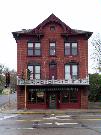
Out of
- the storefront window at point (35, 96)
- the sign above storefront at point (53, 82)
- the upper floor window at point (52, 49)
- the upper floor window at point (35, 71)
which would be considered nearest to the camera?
the sign above storefront at point (53, 82)

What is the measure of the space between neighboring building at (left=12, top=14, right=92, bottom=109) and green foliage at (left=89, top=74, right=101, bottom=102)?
42.6 ft

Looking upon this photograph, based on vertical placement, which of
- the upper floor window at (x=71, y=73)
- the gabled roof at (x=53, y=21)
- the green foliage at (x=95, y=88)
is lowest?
the green foliage at (x=95, y=88)

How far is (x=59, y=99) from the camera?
5088 cm

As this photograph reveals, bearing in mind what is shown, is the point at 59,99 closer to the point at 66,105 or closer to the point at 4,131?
the point at 66,105

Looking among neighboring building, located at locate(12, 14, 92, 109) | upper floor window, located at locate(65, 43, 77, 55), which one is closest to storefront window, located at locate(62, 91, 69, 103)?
neighboring building, located at locate(12, 14, 92, 109)

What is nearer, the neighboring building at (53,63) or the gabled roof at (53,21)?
the neighboring building at (53,63)

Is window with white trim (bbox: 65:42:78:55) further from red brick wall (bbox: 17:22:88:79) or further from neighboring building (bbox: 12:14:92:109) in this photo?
red brick wall (bbox: 17:22:88:79)

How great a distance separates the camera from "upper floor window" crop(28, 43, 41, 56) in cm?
5100

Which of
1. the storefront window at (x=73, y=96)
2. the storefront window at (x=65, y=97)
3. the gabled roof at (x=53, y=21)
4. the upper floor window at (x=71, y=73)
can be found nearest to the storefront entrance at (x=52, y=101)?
the storefront window at (x=65, y=97)

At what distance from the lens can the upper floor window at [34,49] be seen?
51000 millimetres

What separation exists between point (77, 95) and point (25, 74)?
765 cm

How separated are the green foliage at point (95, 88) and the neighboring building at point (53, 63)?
13.0 metres

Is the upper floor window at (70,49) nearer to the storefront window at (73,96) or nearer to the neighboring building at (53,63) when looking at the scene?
the neighboring building at (53,63)

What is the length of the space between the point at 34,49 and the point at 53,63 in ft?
9.98
